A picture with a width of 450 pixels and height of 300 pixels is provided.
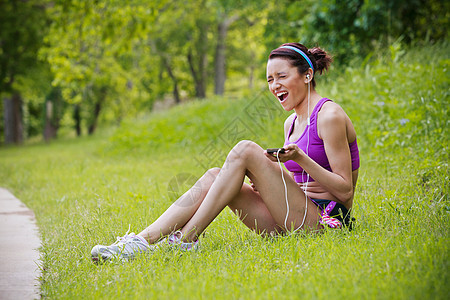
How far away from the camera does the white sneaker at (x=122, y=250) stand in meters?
2.84

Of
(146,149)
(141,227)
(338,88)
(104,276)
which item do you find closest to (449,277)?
(104,276)

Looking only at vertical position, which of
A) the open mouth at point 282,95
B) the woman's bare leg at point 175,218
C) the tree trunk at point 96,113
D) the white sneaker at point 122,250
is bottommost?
the tree trunk at point 96,113

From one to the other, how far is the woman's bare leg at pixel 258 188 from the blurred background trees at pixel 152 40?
503 cm

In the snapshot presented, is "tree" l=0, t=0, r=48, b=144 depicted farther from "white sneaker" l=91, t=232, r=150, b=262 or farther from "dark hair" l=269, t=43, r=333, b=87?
"white sneaker" l=91, t=232, r=150, b=262

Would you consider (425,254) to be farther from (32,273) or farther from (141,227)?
(32,273)

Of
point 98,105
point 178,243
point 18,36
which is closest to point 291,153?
point 178,243

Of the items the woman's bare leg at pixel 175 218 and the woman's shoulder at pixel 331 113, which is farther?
the woman's bare leg at pixel 175 218

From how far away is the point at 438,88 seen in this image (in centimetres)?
570

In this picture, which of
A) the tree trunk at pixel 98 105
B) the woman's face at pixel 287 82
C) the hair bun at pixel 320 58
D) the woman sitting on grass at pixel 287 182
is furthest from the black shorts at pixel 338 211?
the tree trunk at pixel 98 105

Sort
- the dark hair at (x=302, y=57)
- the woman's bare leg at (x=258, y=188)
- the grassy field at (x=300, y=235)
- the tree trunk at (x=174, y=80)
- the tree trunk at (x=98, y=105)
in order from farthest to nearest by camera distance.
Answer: the tree trunk at (x=98, y=105), the tree trunk at (x=174, y=80), the dark hair at (x=302, y=57), the woman's bare leg at (x=258, y=188), the grassy field at (x=300, y=235)

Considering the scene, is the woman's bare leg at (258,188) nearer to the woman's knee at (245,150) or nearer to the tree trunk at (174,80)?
the woman's knee at (245,150)

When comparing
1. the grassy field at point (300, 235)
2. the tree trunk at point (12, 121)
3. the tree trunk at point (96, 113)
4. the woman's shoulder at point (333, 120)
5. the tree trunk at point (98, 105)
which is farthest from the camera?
the tree trunk at point (96, 113)

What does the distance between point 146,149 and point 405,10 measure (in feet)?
21.0

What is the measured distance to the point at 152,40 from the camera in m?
20.0
